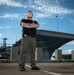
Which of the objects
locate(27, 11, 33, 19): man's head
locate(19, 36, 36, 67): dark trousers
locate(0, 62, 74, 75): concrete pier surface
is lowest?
locate(0, 62, 74, 75): concrete pier surface

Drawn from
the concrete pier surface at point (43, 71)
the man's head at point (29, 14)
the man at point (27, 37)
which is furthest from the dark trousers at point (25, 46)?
the man's head at point (29, 14)

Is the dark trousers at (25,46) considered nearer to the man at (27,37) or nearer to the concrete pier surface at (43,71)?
the man at (27,37)

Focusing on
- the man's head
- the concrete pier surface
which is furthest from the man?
the concrete pier surface

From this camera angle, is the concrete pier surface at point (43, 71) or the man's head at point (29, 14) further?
the man's head at point (29, 14)

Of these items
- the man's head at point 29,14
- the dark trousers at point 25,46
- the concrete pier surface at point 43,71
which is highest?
→ the man's head at point 29,14

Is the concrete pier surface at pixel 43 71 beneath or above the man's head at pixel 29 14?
beneath

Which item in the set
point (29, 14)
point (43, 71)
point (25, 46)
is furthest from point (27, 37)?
point (43, 71)

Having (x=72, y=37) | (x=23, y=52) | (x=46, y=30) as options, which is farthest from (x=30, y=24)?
(x=72, y=37)

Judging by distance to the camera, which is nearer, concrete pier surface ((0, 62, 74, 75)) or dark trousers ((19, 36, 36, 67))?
concrete pier surface ((0, 62, 74, 75))

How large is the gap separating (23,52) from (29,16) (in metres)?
1.03

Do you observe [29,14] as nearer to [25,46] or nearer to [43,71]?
[25,46]

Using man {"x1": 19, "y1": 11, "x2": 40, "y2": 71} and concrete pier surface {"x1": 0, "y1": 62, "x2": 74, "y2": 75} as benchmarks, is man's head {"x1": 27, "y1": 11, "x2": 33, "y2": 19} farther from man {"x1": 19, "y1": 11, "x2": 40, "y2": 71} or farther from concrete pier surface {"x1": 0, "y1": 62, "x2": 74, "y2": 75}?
concrete pier surface {"x1": 0, "y1": 62, "x2": 74, "y2": 75}

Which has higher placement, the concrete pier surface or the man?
the man

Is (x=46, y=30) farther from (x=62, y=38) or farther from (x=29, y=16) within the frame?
(x=29, y=16)
